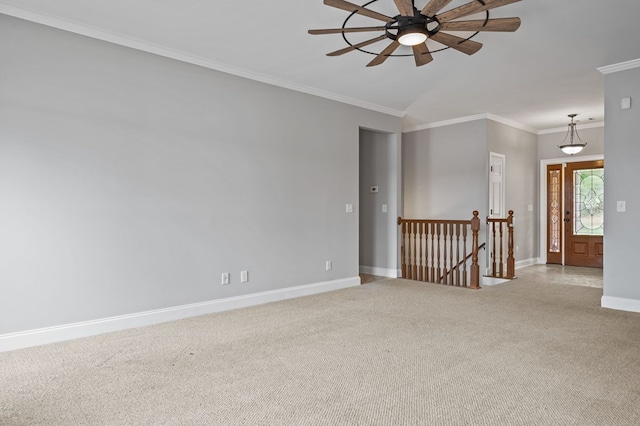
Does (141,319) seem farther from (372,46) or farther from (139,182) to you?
(372,46)

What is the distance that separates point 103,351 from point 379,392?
7.10 ft

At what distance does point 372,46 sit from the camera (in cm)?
400

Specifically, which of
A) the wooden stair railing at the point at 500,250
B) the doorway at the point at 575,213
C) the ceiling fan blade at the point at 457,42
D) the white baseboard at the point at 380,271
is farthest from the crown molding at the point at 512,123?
the ceiling fan blade at the point at 457,42

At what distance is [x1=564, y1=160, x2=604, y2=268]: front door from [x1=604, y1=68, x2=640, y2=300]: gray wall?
3.54 m

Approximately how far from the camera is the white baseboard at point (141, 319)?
3.22 metres

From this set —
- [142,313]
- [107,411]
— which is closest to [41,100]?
[142,313]

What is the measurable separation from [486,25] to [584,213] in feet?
21.6

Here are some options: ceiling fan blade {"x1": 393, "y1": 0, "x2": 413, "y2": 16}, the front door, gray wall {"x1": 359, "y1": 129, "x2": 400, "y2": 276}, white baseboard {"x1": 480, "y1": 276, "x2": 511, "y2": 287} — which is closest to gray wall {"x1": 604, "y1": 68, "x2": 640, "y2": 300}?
white baseboard {"x1": 480, "y1": 276, "x2": 511, "y2": 287}

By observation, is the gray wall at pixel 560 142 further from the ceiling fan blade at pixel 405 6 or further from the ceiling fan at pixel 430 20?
the ceiling fan blade at pixel 405 6

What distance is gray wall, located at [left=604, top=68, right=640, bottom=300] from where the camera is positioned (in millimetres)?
4406

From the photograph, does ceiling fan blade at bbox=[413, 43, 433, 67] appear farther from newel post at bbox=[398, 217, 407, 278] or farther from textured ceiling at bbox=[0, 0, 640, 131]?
newel post at bbox=[398, 217, 407, 278]

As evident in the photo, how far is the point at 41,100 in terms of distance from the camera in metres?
3.31

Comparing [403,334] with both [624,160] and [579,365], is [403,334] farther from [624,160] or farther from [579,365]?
[624,160]

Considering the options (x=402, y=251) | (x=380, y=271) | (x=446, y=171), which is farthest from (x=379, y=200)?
(x=446, y=171)
